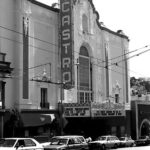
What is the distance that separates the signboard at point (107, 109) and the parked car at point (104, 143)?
3196 millimetres

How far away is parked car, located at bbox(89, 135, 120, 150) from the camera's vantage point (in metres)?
33.3

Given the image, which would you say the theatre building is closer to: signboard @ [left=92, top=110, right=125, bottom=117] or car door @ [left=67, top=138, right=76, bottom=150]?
signboard @ [left=92, top=110, right=125, bottom=117]

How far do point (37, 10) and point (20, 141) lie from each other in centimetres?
1750

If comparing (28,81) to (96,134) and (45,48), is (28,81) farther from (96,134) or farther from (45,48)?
(96,134)

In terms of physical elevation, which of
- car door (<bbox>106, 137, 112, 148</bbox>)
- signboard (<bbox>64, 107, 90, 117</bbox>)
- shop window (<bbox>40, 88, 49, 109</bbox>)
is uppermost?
shop window (<bbox>40, 88, 49, 109</bbox>)

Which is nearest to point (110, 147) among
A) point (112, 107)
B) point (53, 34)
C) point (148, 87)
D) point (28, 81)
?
point (112, 107)

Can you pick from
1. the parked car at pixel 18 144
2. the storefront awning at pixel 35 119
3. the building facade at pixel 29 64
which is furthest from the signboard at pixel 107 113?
the parked car at pixel 18 144

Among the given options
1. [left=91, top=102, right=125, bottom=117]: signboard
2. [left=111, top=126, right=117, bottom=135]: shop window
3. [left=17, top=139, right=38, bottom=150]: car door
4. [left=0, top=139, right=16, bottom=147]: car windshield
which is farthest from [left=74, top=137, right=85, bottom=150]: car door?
[left=111, top=126, right=117, bottom=135]: shop window

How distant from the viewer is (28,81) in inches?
1319

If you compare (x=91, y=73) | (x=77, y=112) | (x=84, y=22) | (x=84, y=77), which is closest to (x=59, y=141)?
(x=77, y=112)

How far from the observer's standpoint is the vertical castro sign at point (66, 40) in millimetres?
35844

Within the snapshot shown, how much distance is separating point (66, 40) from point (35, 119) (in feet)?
27.0

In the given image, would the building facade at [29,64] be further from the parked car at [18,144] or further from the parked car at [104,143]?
the parked car at [18,144]

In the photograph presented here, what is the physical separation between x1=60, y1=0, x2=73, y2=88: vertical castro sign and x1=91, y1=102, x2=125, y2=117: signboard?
13.8ft
